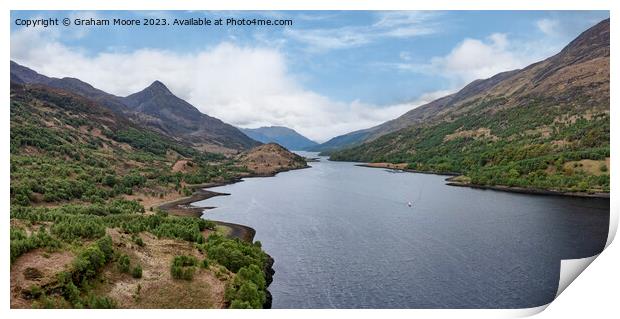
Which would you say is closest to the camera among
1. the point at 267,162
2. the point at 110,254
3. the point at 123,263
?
the point at 123,263

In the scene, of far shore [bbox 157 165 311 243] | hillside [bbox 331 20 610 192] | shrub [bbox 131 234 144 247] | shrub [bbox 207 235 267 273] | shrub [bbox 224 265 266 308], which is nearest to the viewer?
shrub [bbox 224 265 266 308]

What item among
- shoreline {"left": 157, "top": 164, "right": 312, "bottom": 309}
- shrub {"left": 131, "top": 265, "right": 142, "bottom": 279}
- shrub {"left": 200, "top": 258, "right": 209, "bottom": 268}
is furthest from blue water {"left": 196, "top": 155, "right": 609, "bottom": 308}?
shrub {"left": 131, "top": 265, "right": 142, "bottom": 279}

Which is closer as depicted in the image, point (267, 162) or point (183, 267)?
point (183, 267)

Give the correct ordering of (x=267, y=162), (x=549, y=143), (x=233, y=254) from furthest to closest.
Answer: (x=267, y=162), (x=549, y=143), (x=233, y=254)

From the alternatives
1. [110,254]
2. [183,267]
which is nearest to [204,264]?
[183,267]

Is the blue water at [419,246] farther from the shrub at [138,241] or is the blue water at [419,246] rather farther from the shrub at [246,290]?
the shrub at [138,241]

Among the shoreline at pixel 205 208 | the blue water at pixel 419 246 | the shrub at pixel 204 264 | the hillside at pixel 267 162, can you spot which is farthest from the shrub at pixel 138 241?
the hillside at pixel 267 162

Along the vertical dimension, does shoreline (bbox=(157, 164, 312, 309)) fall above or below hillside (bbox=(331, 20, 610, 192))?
below

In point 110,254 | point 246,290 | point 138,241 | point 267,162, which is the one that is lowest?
point 246,290

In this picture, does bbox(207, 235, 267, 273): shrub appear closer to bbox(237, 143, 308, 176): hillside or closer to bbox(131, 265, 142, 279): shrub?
bbox(131, 265, 142, 279): shrub

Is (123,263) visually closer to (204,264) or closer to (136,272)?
(136,272)
